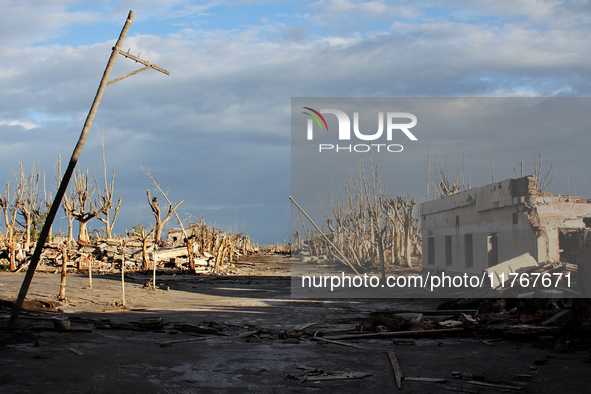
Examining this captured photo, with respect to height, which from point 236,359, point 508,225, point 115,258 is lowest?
point 236,359

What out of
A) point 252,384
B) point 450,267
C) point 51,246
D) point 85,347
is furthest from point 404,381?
point 51,246

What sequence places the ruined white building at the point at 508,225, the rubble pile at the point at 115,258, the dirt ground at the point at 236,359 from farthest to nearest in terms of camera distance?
1. the rubble pile at the point at 115,258
2. the ruined white building at the point at 508,225
3. the dirt ground at the point at 236,359

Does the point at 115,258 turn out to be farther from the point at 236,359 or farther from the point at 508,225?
the point at 236,359

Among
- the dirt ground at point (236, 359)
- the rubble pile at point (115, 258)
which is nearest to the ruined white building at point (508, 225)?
the dirt ground at point (236, 359)

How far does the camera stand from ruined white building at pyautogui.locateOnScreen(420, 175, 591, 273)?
52.0 feet

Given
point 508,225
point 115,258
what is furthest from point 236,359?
point 115,258

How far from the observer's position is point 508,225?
17141 mm

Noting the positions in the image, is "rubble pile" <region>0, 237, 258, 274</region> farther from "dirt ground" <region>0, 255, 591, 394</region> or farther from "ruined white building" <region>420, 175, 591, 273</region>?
"dirt ground" <region>0, 255, 591, 394</region>

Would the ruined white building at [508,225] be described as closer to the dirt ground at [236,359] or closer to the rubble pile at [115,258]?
the dirt ground at [236,359]

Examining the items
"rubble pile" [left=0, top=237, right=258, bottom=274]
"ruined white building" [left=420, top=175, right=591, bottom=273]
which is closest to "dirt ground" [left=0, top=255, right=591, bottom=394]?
"ruined white building" [left=420, top=175, right=591, bottom=273]

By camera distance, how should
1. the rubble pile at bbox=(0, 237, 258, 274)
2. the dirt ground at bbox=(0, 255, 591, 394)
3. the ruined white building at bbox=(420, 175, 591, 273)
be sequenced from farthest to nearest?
the rubble pile at bbox=(0, 237, 258, 274), the ruined white building at bbox=(420, 175, 591, 273), the dirt ground at bbox=(0, 255, 591, 394)

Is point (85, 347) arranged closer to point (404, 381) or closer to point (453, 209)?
point (404, 381)

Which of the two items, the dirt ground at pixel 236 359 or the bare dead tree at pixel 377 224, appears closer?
the dirt ground at pixel 236 359

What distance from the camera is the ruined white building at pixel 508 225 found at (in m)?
15.9
